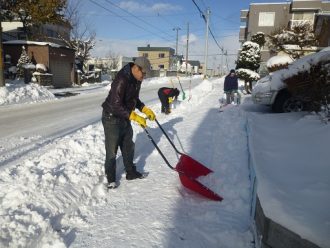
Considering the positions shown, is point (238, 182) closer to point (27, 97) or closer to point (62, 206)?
point (62, 206)

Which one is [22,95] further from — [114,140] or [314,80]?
[314,80]

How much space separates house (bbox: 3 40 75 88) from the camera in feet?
74.0

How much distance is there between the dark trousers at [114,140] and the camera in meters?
4.10

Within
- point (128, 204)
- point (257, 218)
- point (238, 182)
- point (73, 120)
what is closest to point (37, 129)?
point (73, 120)

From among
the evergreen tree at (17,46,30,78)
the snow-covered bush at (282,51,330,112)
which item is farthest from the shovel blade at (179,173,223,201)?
the evergreen tree at (17,46,30,78)

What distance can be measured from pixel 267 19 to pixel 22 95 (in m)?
37.1

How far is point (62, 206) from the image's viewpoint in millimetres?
3527

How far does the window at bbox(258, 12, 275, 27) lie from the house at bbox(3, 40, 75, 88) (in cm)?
2846

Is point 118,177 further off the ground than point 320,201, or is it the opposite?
point 320,201

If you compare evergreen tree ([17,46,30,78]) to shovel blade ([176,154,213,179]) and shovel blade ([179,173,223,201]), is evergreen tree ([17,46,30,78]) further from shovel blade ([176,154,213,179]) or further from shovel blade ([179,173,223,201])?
shovel blade ([179,173,223,201])

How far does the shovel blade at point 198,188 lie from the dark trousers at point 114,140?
881 mm

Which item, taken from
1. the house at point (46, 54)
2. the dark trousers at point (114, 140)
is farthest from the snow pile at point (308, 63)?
the house at point (46, 54)

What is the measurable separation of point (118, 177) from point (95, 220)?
1291 mm

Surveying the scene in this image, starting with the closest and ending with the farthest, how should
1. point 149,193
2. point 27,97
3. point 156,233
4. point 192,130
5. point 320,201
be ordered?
point 320,201 < point 156,233 < point 149,193 < point 192,130 < point 27,97
